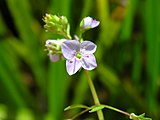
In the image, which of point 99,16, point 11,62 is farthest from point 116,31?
point 11,62

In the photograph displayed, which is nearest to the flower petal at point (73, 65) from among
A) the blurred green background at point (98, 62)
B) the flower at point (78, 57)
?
the flower at point (78, 57)

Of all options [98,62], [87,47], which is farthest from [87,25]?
[98,62]

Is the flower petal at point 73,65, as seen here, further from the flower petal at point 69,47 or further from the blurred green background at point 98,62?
the blurred green background at point 98,62

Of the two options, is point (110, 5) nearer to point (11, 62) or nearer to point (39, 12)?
point (39, 12)

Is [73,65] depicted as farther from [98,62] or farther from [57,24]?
[98,62]

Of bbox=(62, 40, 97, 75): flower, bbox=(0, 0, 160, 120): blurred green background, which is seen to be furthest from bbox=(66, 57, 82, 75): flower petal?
bbox=(0, 0, 160, 120): blurred green background

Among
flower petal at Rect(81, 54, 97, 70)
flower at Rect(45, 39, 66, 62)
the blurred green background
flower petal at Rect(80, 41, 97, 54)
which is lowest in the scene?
flower petal at Rect(81, 54, 97, 70)

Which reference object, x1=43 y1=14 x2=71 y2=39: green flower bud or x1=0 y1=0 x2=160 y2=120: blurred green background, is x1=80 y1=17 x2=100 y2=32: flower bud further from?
x1=0 y1=0 x2=160 y2=120: blurred green background
